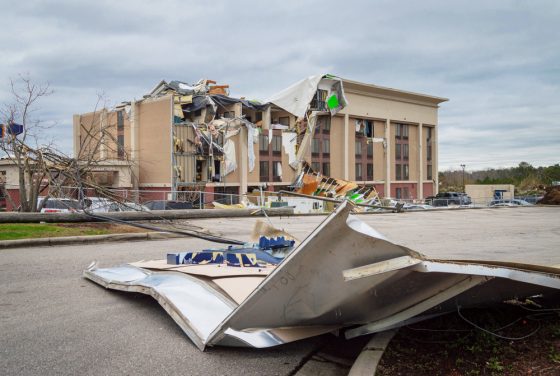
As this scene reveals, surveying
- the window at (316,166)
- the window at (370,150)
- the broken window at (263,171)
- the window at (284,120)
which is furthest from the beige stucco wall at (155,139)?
the window at (370,150)

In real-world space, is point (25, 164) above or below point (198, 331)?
above

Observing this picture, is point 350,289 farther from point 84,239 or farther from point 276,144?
point 276,144

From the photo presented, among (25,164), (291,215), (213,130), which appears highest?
(213,130)

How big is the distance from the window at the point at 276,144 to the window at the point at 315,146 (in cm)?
493

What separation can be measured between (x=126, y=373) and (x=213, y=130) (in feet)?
134

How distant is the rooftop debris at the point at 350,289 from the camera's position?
10.4 feet

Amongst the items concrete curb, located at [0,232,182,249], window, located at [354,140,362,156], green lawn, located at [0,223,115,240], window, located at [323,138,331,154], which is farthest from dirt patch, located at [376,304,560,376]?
window, located at [354,140,362,156]

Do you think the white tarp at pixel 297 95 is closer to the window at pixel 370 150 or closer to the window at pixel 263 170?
the window at pixel 263 170

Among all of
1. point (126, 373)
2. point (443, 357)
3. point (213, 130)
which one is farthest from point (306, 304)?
point (213, 130)

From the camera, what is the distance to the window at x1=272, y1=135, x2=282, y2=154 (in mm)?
49500

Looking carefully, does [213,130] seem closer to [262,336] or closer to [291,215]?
[291,215]

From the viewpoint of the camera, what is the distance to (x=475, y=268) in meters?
3.19

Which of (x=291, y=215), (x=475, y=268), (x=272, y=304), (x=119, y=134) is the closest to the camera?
(x=475, y=268)

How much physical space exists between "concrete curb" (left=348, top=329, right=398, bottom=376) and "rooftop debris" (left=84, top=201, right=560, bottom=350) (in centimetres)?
17
